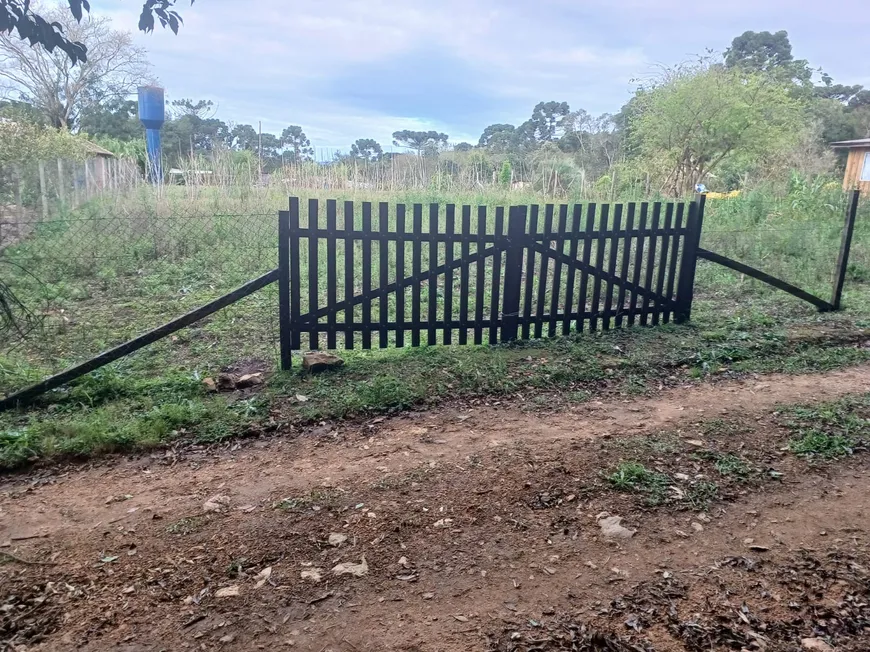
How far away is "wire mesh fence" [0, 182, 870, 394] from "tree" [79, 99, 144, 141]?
75.5 ft

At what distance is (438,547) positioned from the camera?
2.81 meters

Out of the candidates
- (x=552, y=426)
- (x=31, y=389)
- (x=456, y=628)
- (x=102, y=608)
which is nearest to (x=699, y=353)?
(x=552, y=426)

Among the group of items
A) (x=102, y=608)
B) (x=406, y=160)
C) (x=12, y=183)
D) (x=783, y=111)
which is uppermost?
(x=783, y=111)

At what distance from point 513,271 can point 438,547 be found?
364 centimetres

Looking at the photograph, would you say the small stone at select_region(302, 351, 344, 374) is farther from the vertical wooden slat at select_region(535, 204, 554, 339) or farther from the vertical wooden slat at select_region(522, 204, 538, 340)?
the vertical wooden slat at select_region(535, 204, 554, 339)

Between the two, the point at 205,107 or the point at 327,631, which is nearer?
the point at 327,631

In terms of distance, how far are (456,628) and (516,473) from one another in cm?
135

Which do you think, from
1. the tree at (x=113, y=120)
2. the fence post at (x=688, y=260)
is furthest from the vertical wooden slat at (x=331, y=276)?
the tree at (x=113, y=120)

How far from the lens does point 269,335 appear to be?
626 centimetres

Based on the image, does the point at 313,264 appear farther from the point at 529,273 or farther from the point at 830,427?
the point at 830,427

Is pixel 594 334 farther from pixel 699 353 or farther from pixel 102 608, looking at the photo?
pixel 102 608

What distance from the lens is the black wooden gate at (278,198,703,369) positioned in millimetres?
5211

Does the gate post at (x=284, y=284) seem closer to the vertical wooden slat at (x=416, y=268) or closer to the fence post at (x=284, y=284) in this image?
the fence post at (x=284, y=284)

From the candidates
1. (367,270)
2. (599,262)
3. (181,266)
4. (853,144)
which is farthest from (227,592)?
(853,144)
